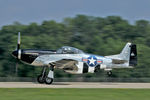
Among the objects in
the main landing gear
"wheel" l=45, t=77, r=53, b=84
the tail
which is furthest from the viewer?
the tail

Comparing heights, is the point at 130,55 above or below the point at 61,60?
above

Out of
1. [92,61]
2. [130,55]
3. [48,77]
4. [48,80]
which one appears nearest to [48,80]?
[48,80]

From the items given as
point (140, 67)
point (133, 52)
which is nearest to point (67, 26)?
point (140, 67)

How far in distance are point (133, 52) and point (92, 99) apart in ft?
37.2

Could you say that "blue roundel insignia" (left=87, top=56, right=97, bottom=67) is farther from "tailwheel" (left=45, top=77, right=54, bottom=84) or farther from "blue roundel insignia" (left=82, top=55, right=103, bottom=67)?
"tailwheel" (left=45, top=77, right=54, bottom=84)

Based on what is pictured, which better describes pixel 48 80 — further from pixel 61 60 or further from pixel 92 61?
pixel 92 61

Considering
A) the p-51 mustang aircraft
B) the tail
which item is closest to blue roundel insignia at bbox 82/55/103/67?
the p-51 mustang aircraft

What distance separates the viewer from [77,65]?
22.8m

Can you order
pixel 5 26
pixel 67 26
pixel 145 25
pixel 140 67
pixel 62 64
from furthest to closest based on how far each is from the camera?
pixel 145 25 → pixel 67 26 → pixel 5 26 → pixel 140 67 → pixel 62 64

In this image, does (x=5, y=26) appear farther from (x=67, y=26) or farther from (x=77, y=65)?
(x=77, y=65)

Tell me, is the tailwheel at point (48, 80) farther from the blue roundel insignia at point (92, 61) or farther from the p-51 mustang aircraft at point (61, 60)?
the blue roundel insignia at point (92, 61)

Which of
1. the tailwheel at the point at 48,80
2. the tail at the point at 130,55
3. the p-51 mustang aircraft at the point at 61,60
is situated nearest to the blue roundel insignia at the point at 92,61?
the p-51 mustang aircraft at the point at 61,60

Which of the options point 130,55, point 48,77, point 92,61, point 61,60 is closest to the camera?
point 48,77

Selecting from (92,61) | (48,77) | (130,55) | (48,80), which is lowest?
(48,80)
